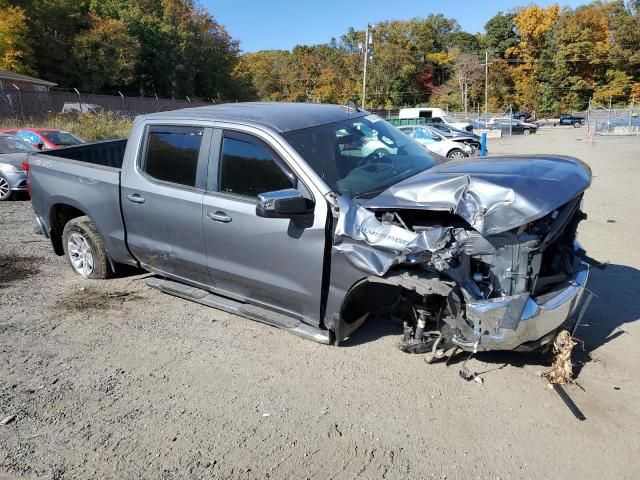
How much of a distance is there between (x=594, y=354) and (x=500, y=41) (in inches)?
3794

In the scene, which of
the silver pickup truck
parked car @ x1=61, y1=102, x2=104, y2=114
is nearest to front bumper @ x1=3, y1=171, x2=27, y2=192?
the silver pickup truck

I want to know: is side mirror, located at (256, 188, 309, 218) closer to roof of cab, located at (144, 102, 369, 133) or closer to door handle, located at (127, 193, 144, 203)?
roof of cab, located at (144, 102, 369, 133)

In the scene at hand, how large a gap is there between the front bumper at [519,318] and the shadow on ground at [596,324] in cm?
49

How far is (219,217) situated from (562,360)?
2736 mm

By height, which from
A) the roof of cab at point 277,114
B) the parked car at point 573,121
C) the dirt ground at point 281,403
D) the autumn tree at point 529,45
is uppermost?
the autumn tree at point 529,45

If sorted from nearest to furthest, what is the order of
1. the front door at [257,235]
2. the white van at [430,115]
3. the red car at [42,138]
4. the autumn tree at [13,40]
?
the front door at [257,235]
the red car at [42,138]
the white van at [430,115]
the autumn tree at [13,40]

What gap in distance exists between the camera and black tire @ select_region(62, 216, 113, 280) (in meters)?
5.34

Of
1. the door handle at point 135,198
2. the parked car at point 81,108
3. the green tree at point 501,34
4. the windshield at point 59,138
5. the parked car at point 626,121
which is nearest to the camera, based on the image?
→ the door handle at point 135,198

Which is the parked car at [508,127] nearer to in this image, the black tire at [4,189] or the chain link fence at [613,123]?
the chain link fence at [613,123]

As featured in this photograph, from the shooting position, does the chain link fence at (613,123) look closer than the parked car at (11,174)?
No

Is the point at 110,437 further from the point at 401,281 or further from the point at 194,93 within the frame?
the point at 194,93

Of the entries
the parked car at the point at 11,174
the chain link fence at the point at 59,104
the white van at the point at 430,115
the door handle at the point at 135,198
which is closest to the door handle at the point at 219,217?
the door handle at the point at 135,198

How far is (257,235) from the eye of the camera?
3.84 metres

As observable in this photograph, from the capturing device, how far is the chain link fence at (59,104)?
2274 centimetres
